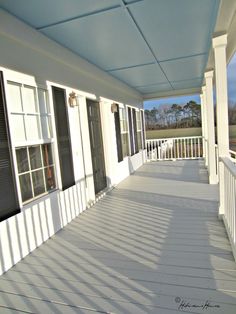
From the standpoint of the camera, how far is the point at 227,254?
8.11 ft

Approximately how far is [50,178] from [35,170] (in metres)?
0.35

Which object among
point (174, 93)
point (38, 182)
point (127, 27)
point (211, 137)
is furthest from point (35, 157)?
point (174, 93)

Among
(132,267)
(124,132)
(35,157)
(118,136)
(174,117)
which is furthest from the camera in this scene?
(174,117)

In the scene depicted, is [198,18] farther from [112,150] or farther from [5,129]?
[112,150]

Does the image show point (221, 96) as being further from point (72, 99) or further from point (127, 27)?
point (72, 99)

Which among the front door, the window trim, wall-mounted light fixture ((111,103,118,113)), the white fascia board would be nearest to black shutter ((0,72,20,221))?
the window trim

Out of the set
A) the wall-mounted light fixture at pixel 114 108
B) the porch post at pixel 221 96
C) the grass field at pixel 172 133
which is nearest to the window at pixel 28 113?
the porch post at pixel 221 96

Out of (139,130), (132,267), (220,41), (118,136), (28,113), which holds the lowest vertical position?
(132,267)

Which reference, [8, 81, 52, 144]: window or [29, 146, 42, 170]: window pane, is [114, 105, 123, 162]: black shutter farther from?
[29, 146, 42, 170]: window pane

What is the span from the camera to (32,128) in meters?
3.13

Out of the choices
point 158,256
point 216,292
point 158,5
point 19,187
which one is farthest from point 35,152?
point 216,292

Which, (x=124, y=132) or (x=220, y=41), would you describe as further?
(x=124, y=132)

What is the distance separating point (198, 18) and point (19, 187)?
290cm

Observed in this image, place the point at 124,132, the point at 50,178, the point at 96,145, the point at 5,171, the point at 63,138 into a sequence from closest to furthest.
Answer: the point at 5,171 < the point at 50,178 < the point at 63,138 < the point at 96,145 < the point at 124,132
